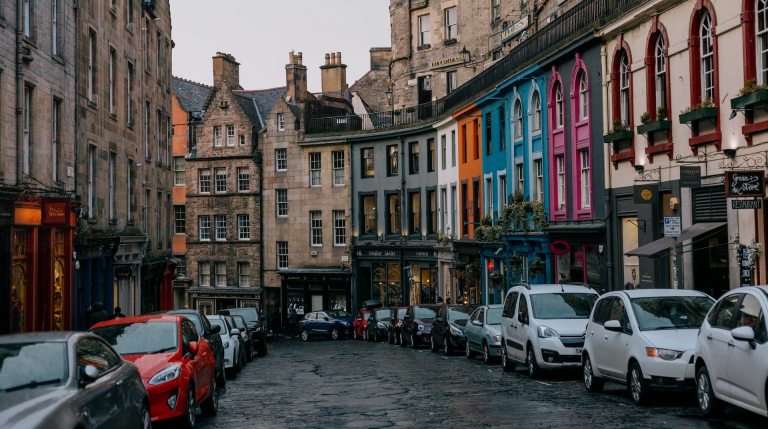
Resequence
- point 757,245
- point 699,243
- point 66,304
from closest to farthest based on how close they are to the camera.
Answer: point 757,245 < point 699,243 < point 66,304

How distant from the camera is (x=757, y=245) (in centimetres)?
2000

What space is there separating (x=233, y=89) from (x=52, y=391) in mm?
56099

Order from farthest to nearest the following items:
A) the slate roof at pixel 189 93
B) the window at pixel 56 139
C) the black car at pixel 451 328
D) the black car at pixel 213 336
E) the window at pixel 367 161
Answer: the slate roof at pixel 189 93 → the window at pixel 367 161 → the black car at pixel 451 328 → the window at pixel 56 139 → the black car at pixel 213 336

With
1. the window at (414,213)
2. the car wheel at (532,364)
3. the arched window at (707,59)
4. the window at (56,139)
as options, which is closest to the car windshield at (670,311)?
the car wheel at (532,364)

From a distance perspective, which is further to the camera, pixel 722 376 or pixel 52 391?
pixel 722 376

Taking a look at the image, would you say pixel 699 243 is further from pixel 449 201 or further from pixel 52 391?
pixel 449 201

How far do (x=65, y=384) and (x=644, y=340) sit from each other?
836 centimetres

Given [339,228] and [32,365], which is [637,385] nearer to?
[32,365]

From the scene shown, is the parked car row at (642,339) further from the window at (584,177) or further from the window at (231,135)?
the window at (231,135)

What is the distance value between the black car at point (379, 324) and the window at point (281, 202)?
58.1ft

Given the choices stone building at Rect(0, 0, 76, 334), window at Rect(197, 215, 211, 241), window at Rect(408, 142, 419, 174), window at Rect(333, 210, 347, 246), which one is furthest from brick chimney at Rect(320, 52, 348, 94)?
stone building at Rect(0, 0, 76, 334)

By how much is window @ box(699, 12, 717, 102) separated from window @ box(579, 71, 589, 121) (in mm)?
7755

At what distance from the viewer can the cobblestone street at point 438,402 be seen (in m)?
13.0

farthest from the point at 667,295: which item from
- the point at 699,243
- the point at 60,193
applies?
the point at 60,193
